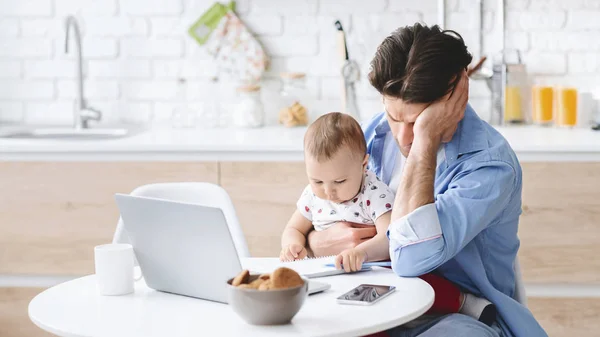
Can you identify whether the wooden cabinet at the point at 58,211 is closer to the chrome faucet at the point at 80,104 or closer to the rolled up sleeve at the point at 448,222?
the chrome faucet at the point at 80,104

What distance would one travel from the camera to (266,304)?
1.45m

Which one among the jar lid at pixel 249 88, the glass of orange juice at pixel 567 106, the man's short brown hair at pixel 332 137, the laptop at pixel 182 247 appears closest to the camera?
the laptop at pixel 182 247

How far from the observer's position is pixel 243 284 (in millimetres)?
1471

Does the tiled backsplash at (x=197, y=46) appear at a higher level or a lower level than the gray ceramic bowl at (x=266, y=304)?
higher

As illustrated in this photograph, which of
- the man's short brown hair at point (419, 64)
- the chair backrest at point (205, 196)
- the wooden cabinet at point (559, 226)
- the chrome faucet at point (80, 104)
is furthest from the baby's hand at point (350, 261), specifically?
the chrome faucet at point (80, 104)

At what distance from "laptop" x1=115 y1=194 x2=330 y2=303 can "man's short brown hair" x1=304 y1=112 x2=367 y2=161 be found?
15.1 inches

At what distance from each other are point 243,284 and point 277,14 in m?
2.38

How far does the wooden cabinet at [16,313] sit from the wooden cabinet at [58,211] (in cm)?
8

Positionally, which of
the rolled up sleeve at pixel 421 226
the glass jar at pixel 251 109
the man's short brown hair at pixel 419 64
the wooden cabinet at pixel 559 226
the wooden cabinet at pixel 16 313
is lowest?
the wooden cabinet at pixel 16 313

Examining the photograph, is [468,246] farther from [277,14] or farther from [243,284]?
[277,14]

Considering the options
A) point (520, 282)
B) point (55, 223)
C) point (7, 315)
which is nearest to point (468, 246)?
point (520, 282)

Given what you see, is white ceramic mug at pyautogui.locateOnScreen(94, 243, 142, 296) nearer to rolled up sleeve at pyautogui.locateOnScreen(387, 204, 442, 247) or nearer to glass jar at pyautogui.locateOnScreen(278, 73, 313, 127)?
rolled up sleeve at pyautogui.locateOnScreen(387, 204, 442, 247)

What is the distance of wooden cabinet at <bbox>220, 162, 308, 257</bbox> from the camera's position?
3.07 metres

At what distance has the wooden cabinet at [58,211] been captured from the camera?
3135mm
